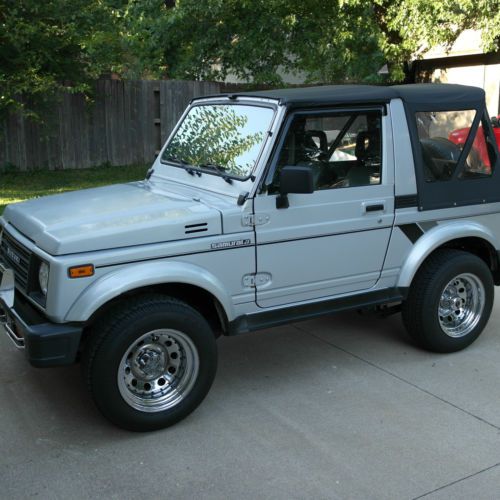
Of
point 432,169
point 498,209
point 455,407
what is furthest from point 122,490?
point 498,209

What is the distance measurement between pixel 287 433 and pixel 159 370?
860 mm

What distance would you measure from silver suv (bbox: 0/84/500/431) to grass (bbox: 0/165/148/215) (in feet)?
21.9

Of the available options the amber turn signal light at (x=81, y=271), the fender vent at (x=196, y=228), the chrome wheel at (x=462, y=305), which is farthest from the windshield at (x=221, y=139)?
the chrome wheel at (x=462, y=305)

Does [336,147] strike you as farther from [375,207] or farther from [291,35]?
[291,35]

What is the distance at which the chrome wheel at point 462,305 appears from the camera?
5199 mm

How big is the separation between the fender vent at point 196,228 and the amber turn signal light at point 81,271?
0.63 m

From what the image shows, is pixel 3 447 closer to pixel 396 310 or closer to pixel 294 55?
pixel 396 310

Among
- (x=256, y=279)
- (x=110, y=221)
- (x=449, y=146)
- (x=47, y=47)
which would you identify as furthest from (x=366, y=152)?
(x=47, y=47)

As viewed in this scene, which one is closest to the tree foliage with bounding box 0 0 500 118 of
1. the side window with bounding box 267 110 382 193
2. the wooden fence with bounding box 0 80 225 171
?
the wooden fence with bounding box 0 80 225 171

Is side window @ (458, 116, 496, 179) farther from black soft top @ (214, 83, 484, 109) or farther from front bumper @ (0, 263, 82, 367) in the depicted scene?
front bumper @ (0, 263, 82, 367)

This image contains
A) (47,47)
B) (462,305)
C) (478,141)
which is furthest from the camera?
(47,47)

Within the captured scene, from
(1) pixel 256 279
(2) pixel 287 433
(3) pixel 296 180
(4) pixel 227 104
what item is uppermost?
(4) pixel 227 104

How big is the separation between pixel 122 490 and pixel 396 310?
2617 mm

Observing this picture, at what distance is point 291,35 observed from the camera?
15055mm
